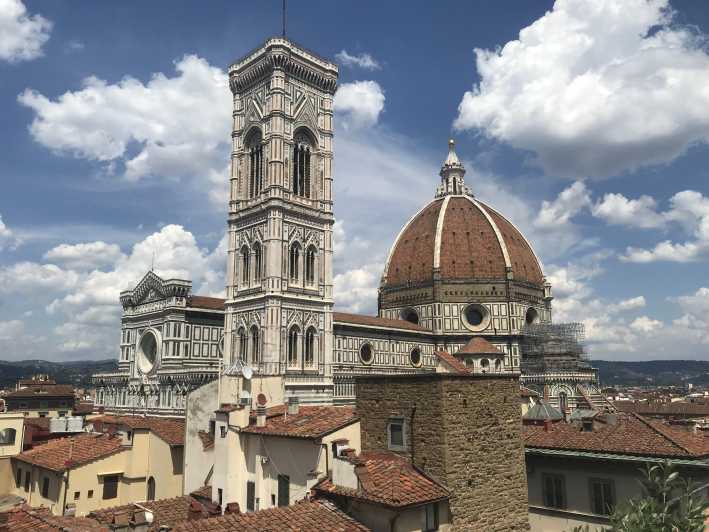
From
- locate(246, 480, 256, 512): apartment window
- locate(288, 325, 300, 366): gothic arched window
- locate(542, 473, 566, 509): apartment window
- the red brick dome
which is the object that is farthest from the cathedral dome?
locate(246, 480, 256, 512): apartment window

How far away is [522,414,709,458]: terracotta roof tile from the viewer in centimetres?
1714

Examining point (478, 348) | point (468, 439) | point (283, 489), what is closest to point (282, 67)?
point (478, 348)

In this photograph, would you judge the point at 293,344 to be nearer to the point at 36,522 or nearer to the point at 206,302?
the point at 206,302

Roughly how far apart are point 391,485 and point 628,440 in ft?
29.9

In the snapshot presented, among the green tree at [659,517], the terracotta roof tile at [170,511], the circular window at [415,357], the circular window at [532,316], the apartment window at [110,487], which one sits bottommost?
the apartment window at [110,487]

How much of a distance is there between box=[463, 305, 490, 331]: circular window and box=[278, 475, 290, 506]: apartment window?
194ft

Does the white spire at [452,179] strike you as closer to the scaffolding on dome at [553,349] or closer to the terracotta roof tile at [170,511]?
the scaffolding on dome at [553,349]

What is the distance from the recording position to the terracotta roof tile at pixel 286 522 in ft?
41.6

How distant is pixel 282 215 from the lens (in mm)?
53031

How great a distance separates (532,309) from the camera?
7775cm

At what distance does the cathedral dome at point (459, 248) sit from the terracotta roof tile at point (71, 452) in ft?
175

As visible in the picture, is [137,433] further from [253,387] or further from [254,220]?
[254,220]

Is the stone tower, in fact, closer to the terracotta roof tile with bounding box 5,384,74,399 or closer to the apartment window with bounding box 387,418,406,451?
the terracotta roof tile with bounding box 5,384,74,399

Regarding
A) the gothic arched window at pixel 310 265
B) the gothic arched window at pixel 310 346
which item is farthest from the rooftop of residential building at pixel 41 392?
the gothic arched window at pixel 310 265
